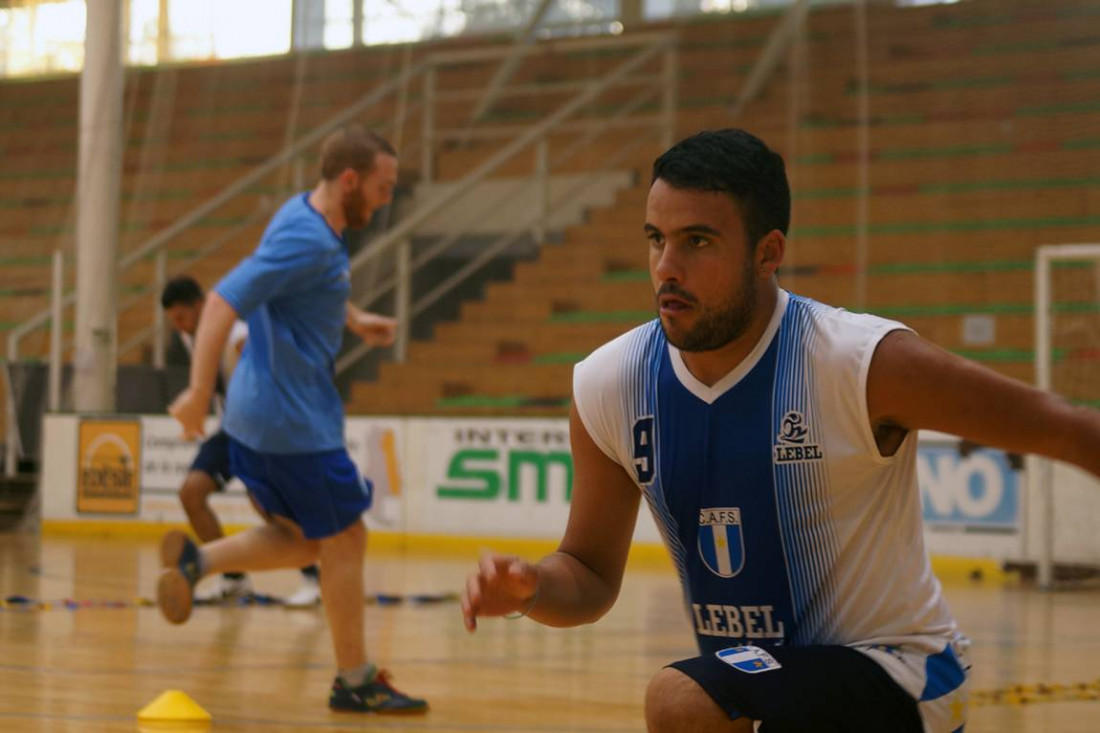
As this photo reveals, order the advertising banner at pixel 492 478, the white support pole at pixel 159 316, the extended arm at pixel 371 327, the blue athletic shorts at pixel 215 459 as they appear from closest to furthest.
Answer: the extended arm at pixel 371 327, the blue athletic shorts at pixel 215 459, the advertising banner at pixel 492 478, the white support pole at pixel 159 316

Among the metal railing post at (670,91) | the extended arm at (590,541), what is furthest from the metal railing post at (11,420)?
the extended arm at (590,541)

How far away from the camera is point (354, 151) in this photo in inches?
199

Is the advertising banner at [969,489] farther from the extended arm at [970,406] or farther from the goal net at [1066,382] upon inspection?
the extended arm at [970,406]

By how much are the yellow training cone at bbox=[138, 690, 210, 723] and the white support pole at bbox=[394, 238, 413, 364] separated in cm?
922

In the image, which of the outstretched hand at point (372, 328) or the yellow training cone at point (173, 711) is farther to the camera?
the outstretched hand at point (372, 328)

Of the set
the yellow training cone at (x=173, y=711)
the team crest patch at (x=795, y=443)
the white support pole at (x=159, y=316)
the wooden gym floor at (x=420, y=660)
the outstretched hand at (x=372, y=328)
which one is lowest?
the wooden gym floor at (x=420, y=660)

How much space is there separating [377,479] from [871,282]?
429 cm

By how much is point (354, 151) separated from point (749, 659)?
3.06 m

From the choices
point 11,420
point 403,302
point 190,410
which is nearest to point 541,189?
point 403,302

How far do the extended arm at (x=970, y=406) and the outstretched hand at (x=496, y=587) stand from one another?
613mm

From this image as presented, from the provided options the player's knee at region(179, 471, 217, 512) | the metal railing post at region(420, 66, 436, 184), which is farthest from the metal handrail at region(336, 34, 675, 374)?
the player's knee at region(179, 471, 217, 512)

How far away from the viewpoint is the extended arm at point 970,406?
2191mm

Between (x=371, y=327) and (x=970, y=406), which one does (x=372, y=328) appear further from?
(x=970, y=406)

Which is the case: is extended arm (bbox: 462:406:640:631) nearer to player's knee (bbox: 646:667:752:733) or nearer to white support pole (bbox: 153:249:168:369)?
player's knee (bbox: 646:667:752:733)
